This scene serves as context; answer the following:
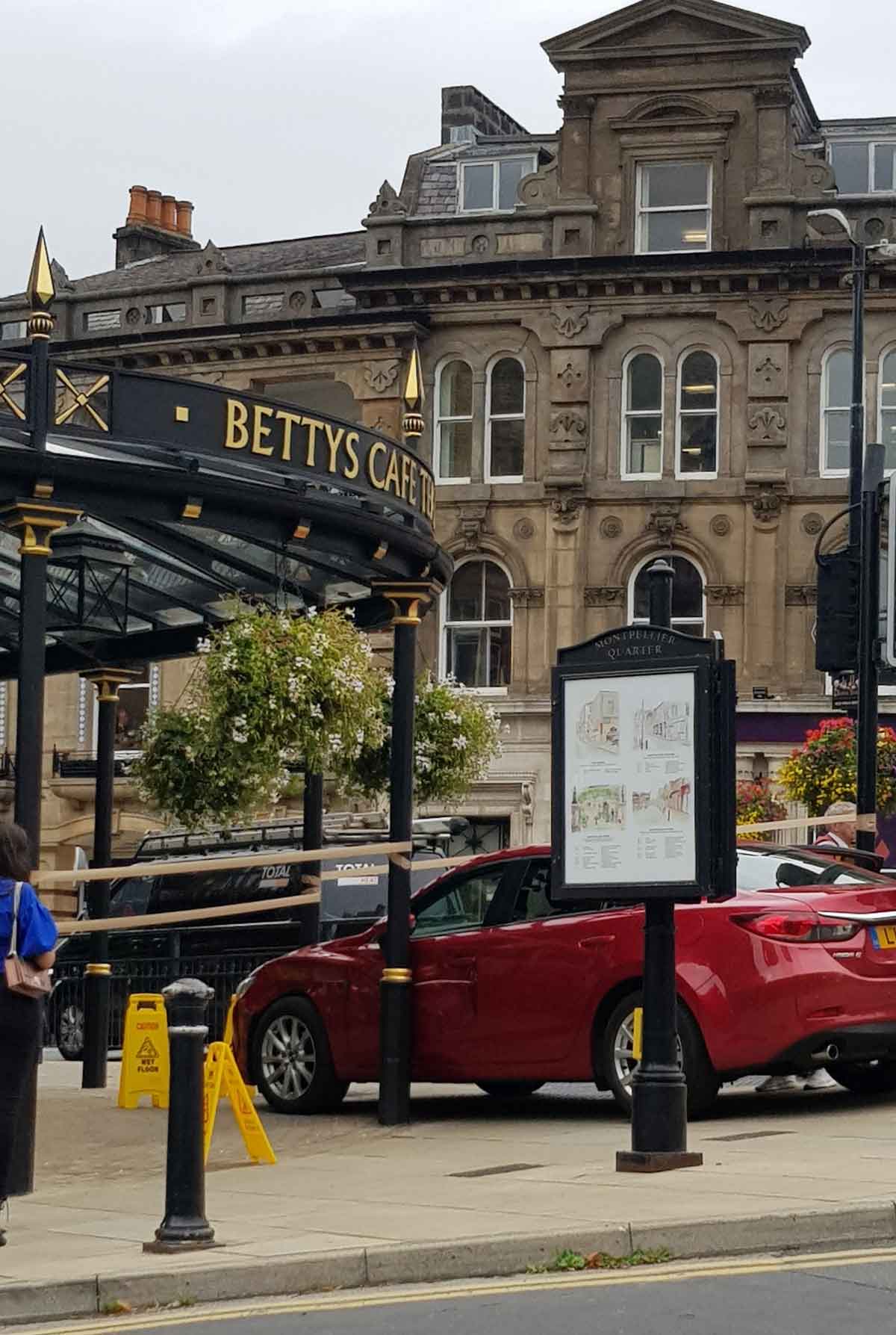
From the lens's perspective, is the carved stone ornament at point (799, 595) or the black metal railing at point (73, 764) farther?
the black metal railing at point (73, 764)

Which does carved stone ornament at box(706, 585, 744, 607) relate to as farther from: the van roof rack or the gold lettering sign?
the gold lettering sign

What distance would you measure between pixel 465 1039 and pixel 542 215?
2687 centimetres

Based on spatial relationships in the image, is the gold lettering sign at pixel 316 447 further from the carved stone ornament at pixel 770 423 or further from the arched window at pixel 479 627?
the arched window at pixel 479 627

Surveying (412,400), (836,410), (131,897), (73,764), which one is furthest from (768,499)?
(412,400)

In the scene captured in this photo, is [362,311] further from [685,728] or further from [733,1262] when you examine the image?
[733,1262]

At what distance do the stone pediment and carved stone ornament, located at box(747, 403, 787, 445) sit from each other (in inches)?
240

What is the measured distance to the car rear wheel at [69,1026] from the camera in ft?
78.7

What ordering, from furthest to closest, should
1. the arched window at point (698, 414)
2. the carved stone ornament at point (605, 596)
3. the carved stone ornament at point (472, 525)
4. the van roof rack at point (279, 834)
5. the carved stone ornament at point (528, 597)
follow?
the carved stone ornament at point (472, 525), the carved stone ornament at point (528, 597), the arched window at point (698, 414), the carved stone ornament at point (605, 596), the van roof rack at point (279, 834)

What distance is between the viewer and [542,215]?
38.7 metres

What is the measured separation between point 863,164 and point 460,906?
2865 cm

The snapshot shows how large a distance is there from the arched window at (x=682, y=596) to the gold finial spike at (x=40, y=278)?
26924mm

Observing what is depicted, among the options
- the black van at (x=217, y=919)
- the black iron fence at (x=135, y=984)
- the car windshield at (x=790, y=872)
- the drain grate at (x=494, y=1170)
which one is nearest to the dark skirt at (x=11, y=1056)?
the drain grate at (x=494, y=1170)

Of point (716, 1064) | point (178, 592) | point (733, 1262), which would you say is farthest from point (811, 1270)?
point (178, 592)

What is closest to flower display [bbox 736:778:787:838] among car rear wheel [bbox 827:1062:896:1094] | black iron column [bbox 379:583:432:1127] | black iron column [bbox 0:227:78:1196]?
car rear wheel [bbox 827:1062:896:1094]
